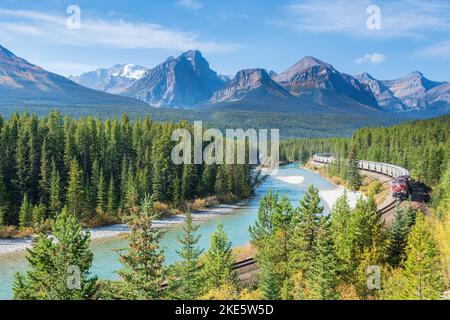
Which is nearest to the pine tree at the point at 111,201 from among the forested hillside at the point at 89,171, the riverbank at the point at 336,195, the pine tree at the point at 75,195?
the forested hillside at the point at 89,171

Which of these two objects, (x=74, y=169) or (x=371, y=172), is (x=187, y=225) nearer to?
(x=74, y=169)

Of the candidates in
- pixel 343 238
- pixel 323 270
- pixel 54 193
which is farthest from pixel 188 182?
pixel 323 270

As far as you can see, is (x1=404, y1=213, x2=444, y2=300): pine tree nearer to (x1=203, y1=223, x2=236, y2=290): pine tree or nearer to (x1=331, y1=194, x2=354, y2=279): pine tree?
(x1=331, y1=194, x2=354, y2=279): pine tree

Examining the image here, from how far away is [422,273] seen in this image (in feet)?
86.2

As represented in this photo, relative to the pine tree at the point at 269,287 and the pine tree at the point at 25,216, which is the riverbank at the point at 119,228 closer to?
the pine tree at the point at 25,216

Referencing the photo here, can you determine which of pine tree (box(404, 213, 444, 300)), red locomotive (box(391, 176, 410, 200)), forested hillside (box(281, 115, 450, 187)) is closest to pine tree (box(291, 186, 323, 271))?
pine tree (box(404, 213, 444, 300))

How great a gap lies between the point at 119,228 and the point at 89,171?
16.6 m

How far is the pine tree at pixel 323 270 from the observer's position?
2573 centimetres

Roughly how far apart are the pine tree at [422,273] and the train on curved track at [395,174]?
39105mm

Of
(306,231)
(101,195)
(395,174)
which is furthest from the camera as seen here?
(395,174)

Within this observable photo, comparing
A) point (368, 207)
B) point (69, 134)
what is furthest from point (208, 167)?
point (368, 207)

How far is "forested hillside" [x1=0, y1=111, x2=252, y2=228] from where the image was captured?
64.2m

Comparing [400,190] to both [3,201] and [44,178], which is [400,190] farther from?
[3,201]
